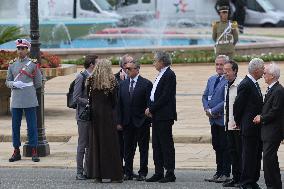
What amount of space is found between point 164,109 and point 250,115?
1.45 meters

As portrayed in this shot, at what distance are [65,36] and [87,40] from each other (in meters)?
3.40

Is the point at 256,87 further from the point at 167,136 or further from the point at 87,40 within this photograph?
the point at 87,40

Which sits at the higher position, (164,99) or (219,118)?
(164,99)

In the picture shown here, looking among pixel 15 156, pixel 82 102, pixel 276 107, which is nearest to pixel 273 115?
pixel 276 107

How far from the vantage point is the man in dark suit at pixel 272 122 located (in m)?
13.9

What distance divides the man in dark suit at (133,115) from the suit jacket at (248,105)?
67.0 inches

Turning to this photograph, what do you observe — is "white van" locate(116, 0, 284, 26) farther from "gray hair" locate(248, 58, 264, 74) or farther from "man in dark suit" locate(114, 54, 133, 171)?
"gray hair" locate(248, 58, 264, 74)

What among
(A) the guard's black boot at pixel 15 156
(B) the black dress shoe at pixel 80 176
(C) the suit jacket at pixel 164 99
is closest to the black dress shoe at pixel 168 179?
(C) the suit jacket at pixel 164 99

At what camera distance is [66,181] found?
15648 millimetres

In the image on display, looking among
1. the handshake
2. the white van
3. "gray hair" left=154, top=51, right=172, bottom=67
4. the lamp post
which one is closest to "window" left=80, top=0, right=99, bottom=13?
the white van

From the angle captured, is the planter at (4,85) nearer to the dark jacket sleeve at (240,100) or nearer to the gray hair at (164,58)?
the gray hair at (164,58)

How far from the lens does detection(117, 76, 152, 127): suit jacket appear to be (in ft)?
51.5

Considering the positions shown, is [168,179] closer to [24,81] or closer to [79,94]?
[79,94]

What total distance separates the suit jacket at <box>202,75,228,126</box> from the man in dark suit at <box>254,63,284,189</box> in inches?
57.7
